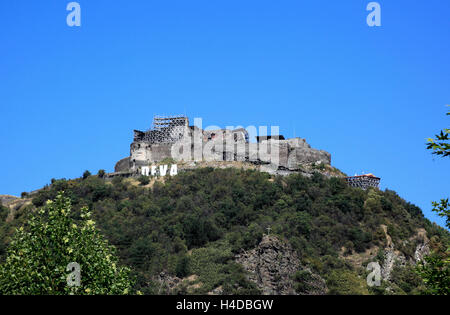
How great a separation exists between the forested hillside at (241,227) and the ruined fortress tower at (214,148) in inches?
186

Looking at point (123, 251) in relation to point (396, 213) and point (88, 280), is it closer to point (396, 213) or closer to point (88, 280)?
point (396, 213)

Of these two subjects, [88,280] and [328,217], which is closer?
[88,280]

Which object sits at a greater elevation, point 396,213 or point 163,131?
point 163,131

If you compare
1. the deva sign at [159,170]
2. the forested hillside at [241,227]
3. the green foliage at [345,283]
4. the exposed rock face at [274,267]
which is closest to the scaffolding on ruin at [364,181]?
the forested hillside at [241,227]

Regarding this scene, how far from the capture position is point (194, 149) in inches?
3804

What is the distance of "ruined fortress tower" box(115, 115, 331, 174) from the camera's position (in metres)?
94.7

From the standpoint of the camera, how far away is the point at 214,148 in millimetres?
96250

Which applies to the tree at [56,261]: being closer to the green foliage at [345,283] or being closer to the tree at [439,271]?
the tree at [439,271]

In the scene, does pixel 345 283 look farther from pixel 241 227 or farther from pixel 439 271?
pixel 439 271

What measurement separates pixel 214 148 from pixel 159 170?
8.79 metres
